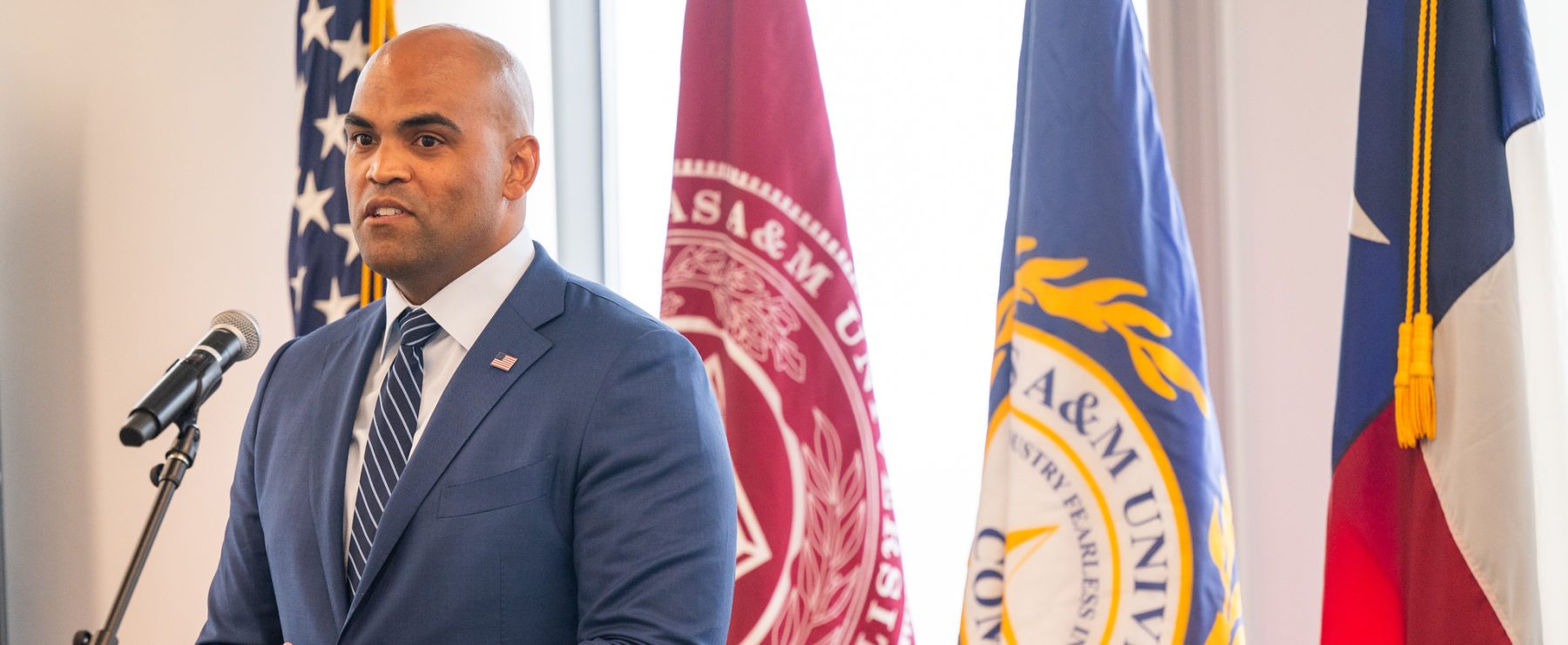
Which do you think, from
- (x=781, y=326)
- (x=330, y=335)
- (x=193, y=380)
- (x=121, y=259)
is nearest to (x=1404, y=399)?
(x=781, y=326)

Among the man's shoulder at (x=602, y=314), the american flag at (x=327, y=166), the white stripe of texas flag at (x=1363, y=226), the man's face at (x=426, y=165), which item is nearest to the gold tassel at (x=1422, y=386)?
the white stripe of texas flag at (x=1363, y=226)

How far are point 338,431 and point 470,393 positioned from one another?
0.21 metres

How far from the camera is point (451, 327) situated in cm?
175

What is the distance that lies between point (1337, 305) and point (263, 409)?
1751mm

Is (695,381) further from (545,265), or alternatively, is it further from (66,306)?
(66,306)

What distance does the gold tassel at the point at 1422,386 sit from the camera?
1.78m

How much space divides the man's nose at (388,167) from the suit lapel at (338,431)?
25cm

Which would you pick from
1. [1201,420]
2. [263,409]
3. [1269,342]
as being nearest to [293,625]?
[263,409]

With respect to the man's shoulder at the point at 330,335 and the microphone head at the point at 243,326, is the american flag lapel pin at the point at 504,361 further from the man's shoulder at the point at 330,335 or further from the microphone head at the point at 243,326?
the microphone head at the point at 243,326

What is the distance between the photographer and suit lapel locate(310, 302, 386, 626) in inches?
64.1

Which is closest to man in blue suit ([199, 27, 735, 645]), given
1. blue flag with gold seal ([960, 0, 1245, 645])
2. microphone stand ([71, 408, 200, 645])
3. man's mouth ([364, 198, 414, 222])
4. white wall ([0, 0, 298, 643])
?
man's mouth ([364, 198, 414, 222])

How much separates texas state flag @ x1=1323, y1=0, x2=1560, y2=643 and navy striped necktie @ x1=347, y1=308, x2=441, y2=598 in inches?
51.3

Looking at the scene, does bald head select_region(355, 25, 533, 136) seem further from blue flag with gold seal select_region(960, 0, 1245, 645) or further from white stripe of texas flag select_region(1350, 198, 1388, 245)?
white stripe of texas flag select_region(1350, 198, 1388, 245)

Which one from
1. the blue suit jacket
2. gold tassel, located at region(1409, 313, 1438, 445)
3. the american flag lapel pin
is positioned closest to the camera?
the blue suit jacket
